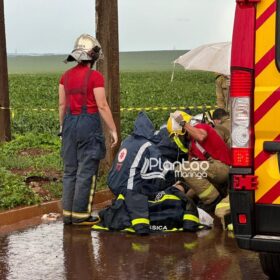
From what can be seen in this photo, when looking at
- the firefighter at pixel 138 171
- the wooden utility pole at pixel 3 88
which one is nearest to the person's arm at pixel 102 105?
the firefighter at pixel 138 171

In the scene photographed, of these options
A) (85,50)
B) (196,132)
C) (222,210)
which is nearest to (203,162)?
(196,132)

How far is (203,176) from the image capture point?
8.42 meters

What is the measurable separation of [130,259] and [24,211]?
6.88 feet

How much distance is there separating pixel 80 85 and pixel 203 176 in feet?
5.70

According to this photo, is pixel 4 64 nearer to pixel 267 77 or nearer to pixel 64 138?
pixel 64 138

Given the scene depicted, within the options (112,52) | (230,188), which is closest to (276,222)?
(230,188)

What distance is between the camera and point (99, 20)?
9.81m

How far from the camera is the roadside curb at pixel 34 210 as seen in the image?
8080 millimetres

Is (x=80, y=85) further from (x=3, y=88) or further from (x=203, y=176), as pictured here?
(x=3, y=88)

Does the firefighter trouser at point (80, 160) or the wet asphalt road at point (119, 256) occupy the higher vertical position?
the firefighter trouser at point (80, 160)

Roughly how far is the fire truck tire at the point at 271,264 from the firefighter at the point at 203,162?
2353 mm

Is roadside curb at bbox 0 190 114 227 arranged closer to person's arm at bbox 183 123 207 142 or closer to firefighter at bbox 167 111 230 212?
firefighter at bbox 167 111 230 212

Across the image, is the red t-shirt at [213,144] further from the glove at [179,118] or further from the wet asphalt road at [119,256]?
the wet asphalt road at [119,256]

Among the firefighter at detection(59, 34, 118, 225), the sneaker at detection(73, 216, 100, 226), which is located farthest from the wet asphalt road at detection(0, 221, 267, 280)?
the firefighter at detection(59, 34, 118, 225)
